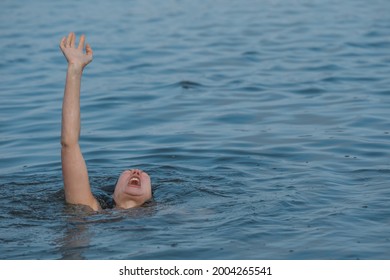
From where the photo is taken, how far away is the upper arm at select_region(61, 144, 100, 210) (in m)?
8.12

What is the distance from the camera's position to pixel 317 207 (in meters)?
8.72

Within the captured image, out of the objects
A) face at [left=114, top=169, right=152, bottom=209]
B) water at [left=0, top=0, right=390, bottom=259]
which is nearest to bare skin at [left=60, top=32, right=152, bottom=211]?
face at [left=114, top=169, right=152, bottom=209]

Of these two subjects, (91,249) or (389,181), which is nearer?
(91,249)

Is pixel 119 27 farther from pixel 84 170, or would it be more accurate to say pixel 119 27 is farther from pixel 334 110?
pixel 84 170

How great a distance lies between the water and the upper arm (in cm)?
16

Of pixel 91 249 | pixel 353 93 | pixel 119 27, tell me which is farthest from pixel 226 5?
pixel 91 249

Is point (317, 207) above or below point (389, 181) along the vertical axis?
below

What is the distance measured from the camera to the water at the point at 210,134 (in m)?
7.88

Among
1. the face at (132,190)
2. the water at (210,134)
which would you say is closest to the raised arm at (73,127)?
the water at (210,134)

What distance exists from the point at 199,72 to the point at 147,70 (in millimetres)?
1024

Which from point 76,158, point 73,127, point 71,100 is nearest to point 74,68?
point 71,100

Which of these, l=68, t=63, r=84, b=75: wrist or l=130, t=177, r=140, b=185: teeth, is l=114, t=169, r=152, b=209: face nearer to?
l=130, t=177, r=140, b=185: teeth

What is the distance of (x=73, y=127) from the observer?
26.4 ft

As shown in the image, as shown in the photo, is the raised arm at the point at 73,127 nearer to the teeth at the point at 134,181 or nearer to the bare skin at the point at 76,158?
the bare skin at the point at 76,158
